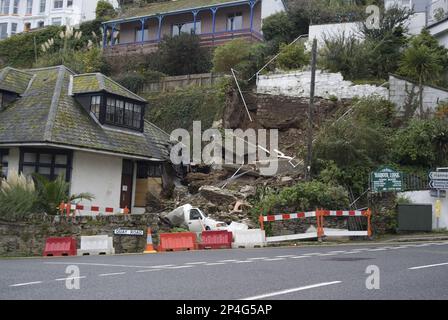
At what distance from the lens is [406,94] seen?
3141cm

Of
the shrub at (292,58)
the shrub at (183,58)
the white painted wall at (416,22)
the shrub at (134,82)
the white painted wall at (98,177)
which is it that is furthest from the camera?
the shrub at (183,58)

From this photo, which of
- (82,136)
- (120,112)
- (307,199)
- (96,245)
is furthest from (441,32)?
(96,245)

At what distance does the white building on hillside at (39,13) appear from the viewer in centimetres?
6900

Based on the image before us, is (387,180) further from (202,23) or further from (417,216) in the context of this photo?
(202,23)

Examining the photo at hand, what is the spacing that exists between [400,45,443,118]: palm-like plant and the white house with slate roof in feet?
48.2

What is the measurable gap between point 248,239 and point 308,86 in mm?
14366

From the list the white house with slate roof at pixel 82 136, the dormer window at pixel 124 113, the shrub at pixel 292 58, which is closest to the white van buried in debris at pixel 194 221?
the white house with slate roof at pixel 82 136

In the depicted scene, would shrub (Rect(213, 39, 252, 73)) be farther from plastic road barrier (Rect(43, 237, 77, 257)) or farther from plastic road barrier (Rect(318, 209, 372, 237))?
plastic road barrier (Rect(43, 237, 77, 257))

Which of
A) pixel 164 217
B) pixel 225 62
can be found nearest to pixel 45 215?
pixel 164 217

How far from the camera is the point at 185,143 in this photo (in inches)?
1368

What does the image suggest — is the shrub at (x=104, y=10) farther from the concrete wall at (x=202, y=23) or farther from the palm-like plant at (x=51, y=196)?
the palm-like plant at (x=51, y=196)

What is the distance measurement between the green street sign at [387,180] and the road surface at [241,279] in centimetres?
1039

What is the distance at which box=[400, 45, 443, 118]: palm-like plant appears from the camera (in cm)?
3181

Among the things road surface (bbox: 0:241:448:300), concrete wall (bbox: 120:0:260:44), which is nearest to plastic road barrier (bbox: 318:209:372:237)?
road surface (bbox: 0:241:448:300)
